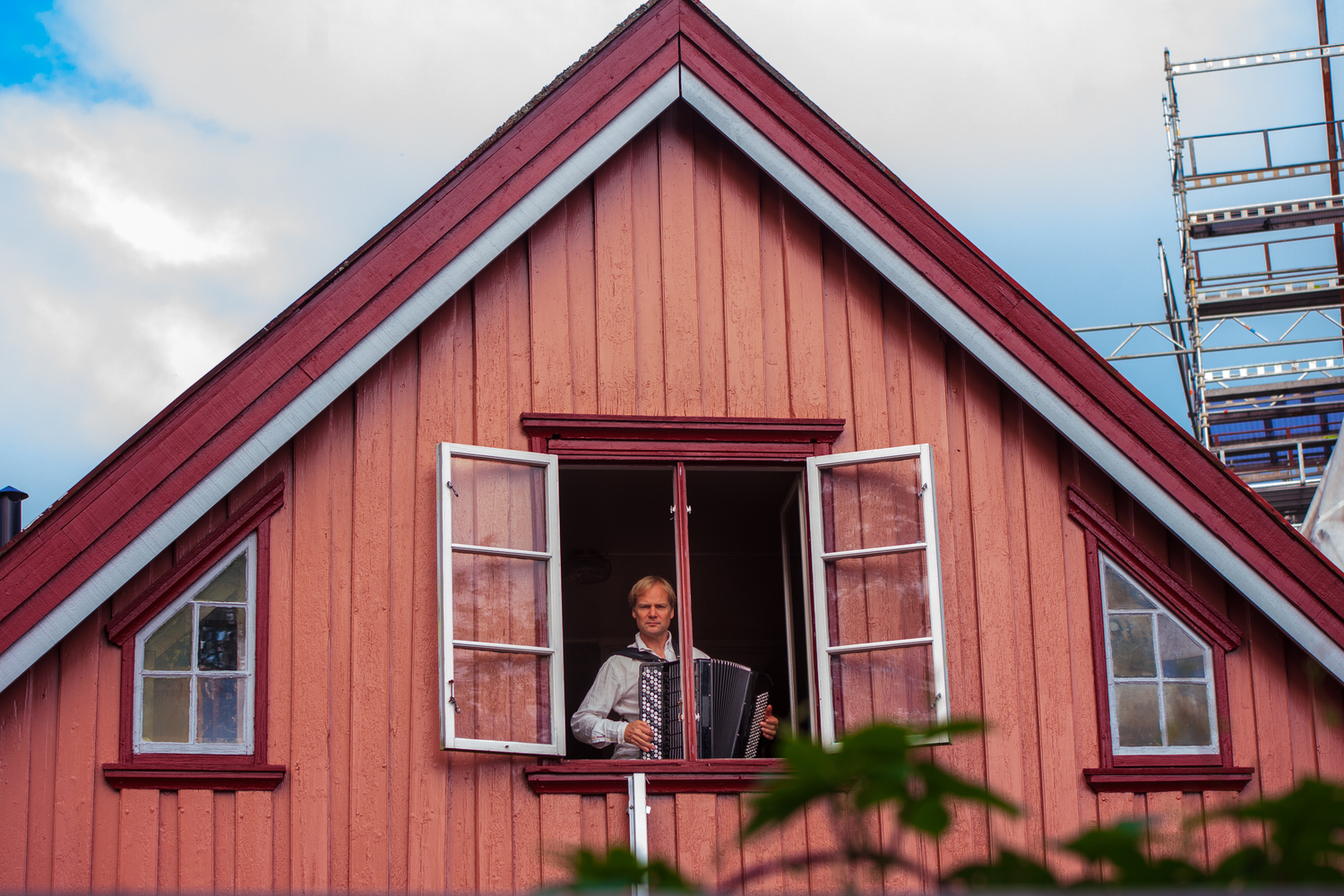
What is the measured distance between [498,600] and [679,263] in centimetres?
164

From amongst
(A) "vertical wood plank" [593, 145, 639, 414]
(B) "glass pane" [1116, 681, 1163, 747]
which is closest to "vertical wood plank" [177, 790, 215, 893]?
(A) "vertical wood plank" [593, 145, 639, 414]

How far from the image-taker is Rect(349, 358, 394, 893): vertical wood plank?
5.92 metres

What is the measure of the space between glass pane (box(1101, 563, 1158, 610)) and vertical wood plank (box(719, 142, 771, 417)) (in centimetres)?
A: 155

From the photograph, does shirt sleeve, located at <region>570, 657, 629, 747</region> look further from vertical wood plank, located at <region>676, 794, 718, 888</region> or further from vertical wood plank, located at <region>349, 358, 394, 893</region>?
vertical wood plank, located at <region>349, 358, 394, 893</region>

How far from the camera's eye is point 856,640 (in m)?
6.32

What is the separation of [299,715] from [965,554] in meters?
2.69

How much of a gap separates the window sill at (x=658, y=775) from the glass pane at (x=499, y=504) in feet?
2.79

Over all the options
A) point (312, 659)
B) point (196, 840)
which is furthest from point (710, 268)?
point (196, 840)

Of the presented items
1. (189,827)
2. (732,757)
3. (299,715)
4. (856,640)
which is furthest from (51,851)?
(856,640)

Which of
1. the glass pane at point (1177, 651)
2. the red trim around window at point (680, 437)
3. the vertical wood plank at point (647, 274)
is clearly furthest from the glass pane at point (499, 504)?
the glass pane at point (1177, 651)

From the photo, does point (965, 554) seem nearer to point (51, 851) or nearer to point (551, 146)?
point (551, 146)

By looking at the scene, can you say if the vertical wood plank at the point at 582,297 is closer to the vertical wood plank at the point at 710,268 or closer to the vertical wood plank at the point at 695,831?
the vertical wood plank at the point at 710,268

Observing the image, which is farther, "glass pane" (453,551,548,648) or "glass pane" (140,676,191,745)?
"glass pane" (453,551,548,648)

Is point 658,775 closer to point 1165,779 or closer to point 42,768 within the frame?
point 1165,779
